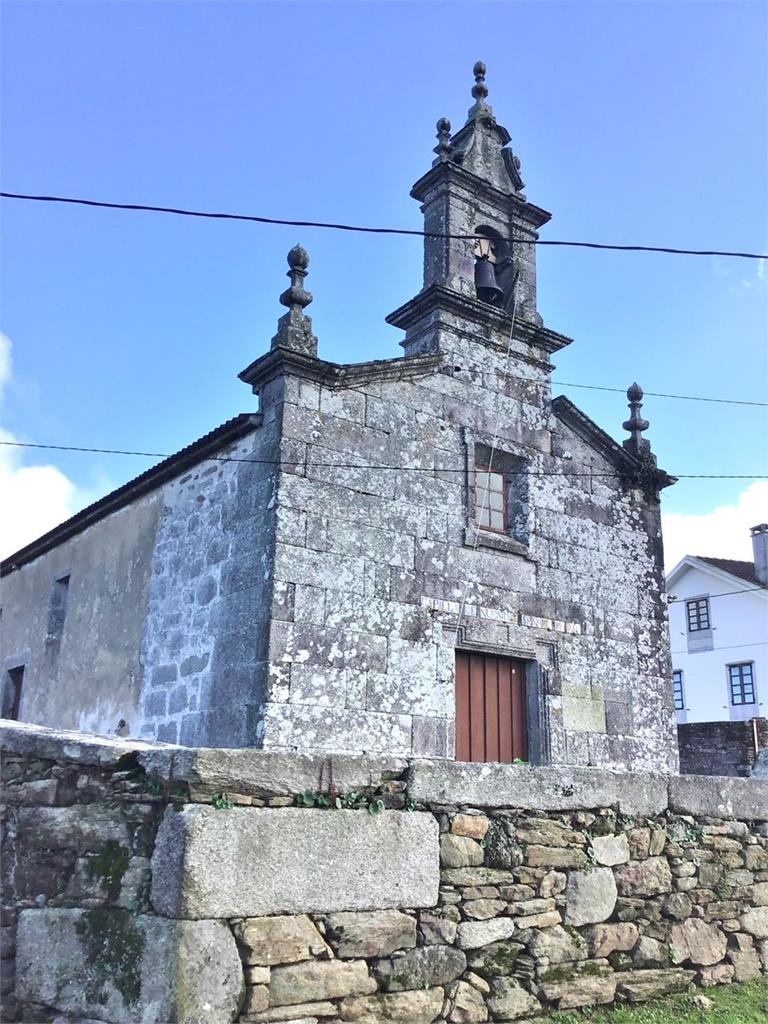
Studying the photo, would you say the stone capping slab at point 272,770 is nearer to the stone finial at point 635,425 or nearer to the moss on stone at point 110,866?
the moss on stone at point 110,866

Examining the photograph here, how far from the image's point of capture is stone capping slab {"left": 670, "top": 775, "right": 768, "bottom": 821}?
18.5 ft

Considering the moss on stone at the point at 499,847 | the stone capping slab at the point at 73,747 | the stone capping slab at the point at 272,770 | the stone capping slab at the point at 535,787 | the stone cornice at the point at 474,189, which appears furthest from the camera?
the stone cornice at the point at 474,189

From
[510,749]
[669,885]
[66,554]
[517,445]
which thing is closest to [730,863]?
[669,885]

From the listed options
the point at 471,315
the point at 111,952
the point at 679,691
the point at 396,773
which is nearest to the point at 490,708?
the point at 471,315

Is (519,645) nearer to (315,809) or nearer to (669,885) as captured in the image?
(669,885)

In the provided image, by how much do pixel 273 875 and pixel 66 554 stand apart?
9.54 metres

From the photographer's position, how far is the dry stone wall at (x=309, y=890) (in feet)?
12.5

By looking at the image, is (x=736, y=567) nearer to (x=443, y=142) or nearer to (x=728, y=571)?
(x=728, y=571)

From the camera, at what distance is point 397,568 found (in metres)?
8.79

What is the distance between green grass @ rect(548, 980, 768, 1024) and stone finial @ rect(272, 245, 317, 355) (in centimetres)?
585

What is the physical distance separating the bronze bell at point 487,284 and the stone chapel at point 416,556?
35 mm

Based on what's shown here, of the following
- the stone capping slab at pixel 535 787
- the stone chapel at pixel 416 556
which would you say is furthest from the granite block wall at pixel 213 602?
the stone capping slab at pixel 535 787

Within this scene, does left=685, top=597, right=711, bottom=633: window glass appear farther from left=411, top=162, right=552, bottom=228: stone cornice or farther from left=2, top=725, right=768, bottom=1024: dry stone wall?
left=2, top=725, right=768, bottom=1024: dry stone wall

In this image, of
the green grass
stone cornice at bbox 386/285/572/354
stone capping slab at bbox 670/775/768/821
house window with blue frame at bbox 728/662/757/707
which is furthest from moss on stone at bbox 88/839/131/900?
house window with blue frame at bbox 728/662/757/707
